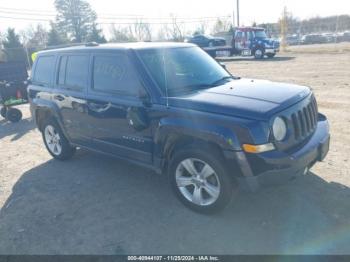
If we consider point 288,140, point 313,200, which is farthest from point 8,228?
point 313,200

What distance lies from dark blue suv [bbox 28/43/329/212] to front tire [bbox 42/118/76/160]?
483mm

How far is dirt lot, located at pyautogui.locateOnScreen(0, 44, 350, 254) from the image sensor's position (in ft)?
10.7

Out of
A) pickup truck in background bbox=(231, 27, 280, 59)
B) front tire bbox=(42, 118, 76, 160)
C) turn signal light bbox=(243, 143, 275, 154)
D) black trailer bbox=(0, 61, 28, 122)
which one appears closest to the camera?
turn signal light bbox=(243, 143, 275, 154)

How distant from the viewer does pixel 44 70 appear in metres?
5.77

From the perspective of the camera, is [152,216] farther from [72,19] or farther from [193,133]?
[72,19]

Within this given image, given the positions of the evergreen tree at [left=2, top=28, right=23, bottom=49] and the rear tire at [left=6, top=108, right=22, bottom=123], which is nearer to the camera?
the rear tire at [left=6, top=108, right=22, bottom=123]

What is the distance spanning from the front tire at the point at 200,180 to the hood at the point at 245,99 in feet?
1.71

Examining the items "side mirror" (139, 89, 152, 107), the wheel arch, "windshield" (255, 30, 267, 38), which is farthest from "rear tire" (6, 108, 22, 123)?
"windshield" (255, 30, 267, 38)

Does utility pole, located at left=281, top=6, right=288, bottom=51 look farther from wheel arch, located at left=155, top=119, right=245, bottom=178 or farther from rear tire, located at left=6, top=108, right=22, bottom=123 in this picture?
wheel arch, located at left=155, top=119, right=245, bottom=178

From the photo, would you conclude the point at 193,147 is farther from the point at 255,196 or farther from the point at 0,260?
the point at 0,260

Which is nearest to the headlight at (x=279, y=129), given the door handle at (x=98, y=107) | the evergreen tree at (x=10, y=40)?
the door handle at (x=98, y=107)

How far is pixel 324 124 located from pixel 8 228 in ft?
13.5

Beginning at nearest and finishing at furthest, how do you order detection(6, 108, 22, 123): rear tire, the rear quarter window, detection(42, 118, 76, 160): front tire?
the rear quarter window, detection(42, 118, 76, 160): front tire, detection(6, 108, 22, 123): rear tire

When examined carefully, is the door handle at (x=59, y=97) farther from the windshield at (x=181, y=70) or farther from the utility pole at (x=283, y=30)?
the utility pole at (x=283, y=30)
